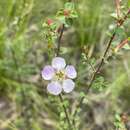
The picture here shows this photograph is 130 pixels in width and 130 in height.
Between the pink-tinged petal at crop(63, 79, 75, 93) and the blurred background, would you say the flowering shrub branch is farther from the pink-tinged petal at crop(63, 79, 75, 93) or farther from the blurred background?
the blurred background

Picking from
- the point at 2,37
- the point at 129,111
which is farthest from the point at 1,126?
the point at 129,111

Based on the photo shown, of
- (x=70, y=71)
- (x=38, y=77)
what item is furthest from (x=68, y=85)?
(x=38, y=77)

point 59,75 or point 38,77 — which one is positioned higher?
point 59,75

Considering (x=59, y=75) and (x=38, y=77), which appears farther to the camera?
(x=38, y=77)

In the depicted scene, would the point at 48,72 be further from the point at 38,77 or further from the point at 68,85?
the point at 38,77

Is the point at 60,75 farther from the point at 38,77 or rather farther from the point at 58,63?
the point at 38,77

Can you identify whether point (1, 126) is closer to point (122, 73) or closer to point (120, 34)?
point (122, 73)

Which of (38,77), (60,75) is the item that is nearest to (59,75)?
(60,75)
